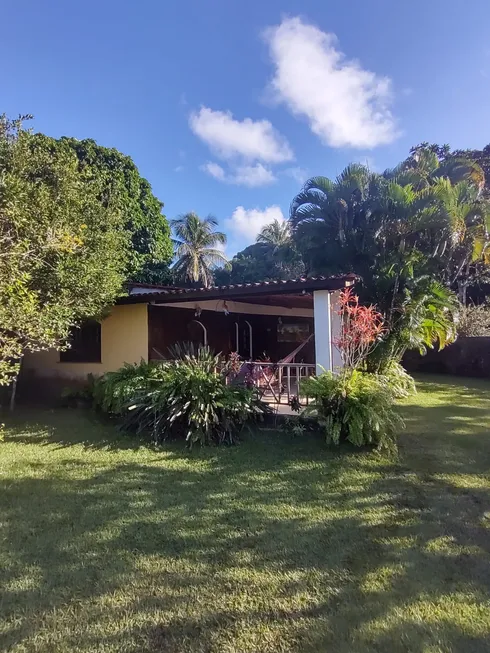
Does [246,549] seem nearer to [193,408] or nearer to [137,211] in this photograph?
[193,408]

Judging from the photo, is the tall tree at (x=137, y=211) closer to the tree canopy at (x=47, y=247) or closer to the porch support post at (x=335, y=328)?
the tree canopy at (x=47, y=247)

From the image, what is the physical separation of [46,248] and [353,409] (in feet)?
18.0

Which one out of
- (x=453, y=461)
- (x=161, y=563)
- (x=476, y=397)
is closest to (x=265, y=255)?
(x=476, y=397)

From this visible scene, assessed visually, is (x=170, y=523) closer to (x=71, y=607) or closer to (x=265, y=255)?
(x=71, y=607)

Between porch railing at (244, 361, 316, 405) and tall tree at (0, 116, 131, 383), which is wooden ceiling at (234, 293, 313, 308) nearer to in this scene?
porch railing at (244, 361, 316, 405)

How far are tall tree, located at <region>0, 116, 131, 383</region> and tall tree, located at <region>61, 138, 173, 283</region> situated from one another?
8.71m

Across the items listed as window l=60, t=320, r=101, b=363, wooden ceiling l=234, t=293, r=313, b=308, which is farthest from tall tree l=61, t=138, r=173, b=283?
wooden ceiling l=234, t=293, r=313, b=308

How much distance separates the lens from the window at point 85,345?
1186 cm

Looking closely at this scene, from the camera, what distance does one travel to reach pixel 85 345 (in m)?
12.1

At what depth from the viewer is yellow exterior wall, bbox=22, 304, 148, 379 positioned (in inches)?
434

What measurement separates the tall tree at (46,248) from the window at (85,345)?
227 cm

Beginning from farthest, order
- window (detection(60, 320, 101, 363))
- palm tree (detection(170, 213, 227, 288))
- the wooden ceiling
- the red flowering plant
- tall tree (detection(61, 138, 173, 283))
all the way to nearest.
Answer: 1. palm tree (detection(170, 213, 227, 288))
2. tall tree (detection(61, 138, 173, 283))
3. window (detection(60, 320, 101, 363))
4. the wooden ceiling
5. the red flowering plant

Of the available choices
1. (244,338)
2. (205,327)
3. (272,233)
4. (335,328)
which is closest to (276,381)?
(335,328)

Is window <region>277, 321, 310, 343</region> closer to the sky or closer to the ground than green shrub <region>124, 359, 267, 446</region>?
closer to the sky
